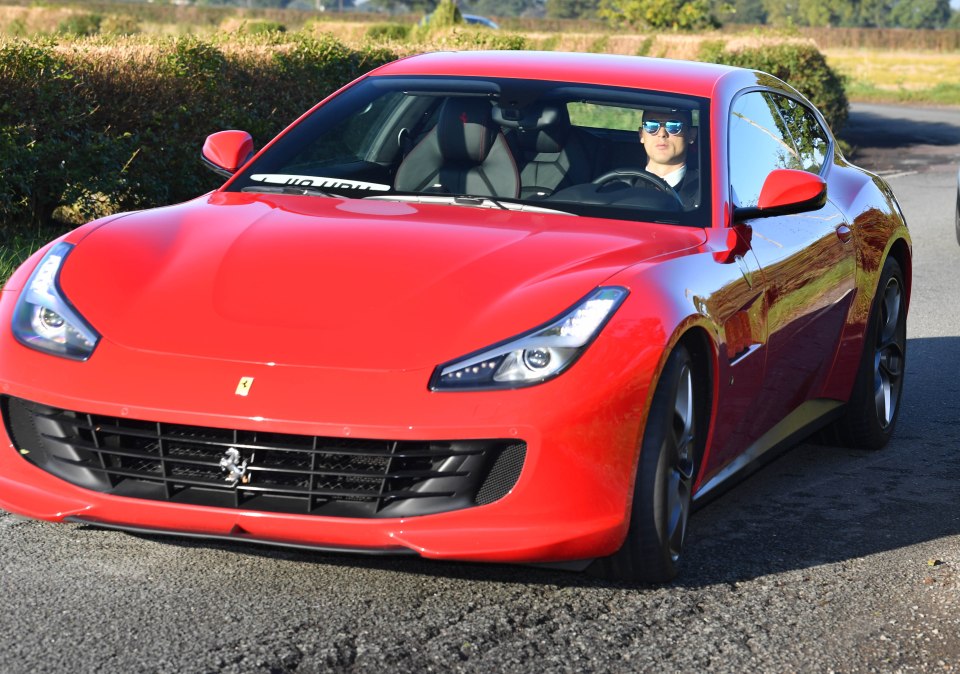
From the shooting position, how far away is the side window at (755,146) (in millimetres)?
5609

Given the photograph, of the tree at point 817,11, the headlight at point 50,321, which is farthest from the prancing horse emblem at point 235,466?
the tree at point 817,11

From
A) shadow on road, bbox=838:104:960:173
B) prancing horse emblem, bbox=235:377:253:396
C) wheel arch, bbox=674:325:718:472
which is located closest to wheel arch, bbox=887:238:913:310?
wheel arch, bbox=674:325:718:472

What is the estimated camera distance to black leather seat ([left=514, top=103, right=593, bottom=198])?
550cm

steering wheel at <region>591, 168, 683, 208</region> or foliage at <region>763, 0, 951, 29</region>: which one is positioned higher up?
steering wheel at <region>591, 168, 683, 208</region>

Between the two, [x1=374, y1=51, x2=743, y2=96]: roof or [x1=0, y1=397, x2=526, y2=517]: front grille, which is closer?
[x1=0, y1=397, x2=526, y2=517]: front grille

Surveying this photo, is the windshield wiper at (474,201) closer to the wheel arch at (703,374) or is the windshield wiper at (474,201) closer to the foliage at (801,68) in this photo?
the wheel arch at (703,374)

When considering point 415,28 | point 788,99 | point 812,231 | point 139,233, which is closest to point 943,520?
point 812,231

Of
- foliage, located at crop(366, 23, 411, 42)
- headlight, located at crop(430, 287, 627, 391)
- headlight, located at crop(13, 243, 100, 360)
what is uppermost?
headlight, located at crop(430, 287, 627, 391)

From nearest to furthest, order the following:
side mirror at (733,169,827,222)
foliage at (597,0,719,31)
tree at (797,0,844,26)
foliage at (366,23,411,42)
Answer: side mirror at (733,169,827,222), foliage at (366,23,411,42), foliage at (597,0,719,31), tree at (797,0,844,26)

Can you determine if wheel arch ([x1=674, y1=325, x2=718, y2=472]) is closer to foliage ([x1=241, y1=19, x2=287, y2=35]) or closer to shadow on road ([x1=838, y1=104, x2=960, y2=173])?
foliage ([x1=241, y1=19, x2=287, y2=35])

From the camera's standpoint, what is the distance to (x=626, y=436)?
4.15 metres

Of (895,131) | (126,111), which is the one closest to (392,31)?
(895,131)

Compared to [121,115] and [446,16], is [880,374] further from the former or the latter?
[446,16]

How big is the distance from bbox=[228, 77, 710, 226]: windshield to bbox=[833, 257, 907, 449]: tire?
1551 mm
